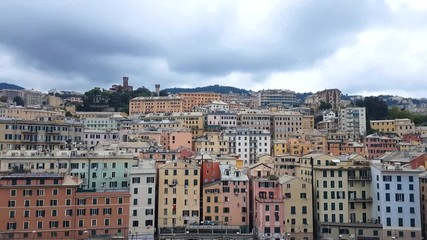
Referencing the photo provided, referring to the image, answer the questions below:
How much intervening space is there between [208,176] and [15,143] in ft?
113

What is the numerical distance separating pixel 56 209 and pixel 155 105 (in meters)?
95.7

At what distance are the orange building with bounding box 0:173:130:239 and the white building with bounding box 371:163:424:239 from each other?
103 feet

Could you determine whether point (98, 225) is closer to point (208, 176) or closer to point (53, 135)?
point (208, 176)

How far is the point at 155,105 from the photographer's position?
14725 cm

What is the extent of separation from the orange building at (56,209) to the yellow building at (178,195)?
4.92m

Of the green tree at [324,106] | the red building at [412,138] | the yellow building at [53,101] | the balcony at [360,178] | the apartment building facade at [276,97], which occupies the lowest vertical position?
the balcony at [360,178]

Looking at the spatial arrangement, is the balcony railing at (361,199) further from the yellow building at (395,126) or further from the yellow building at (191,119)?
the yellow building at (395,126)

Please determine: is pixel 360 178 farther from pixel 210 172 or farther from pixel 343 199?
pixel 210 172

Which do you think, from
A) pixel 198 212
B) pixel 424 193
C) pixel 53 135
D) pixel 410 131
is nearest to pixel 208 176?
pixel 198 212

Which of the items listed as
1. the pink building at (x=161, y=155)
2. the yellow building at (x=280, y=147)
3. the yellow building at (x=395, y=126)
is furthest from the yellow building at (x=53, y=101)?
the yellow building at (x=395, y=126)

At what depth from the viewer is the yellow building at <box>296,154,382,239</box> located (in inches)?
2205

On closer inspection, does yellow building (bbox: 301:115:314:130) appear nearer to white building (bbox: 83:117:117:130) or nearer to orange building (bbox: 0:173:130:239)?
white building (bbox: 83:117:117:130)

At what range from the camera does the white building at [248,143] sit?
99.2 meters

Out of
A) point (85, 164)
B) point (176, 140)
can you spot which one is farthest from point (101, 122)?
point (85, 164)
